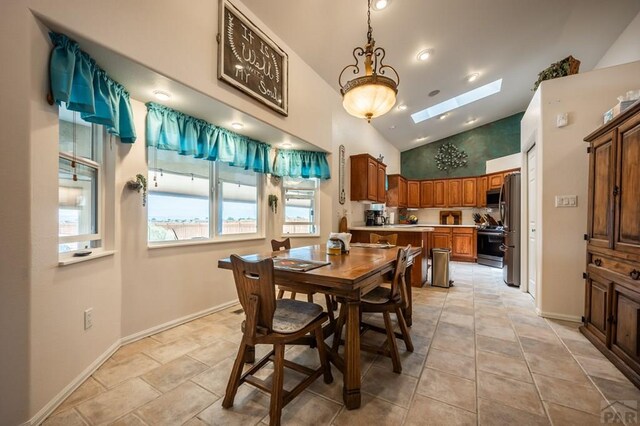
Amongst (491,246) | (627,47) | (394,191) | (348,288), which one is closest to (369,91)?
(348,288)

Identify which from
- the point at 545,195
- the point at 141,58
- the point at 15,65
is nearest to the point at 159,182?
the point at 141,58

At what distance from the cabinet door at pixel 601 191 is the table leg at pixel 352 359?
223 centimetres

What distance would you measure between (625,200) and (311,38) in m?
3.41

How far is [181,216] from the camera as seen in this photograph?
2.77 metres

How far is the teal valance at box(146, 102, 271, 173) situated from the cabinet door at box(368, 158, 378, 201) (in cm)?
193

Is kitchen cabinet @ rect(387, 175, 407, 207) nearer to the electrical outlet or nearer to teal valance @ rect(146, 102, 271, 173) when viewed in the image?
teal valance @ rect(146, 102, 271, 173)

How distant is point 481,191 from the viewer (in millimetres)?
6406

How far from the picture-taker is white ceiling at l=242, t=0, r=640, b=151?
8.85 ft

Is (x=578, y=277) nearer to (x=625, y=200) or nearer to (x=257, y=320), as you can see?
(x=625, y=200)

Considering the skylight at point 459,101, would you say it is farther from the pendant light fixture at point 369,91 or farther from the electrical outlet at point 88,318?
the electrical outlet at point 88,318

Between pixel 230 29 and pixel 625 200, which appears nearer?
pixel 625 200

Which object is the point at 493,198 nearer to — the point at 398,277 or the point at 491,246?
the point at 491,246

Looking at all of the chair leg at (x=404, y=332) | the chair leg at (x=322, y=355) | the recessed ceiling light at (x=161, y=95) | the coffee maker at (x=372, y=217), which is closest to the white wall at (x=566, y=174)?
the chair leg at (x=404, y=332)

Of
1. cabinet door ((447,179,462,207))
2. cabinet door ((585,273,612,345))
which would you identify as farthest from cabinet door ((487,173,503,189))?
cabinet door ((585,273,612,345))
